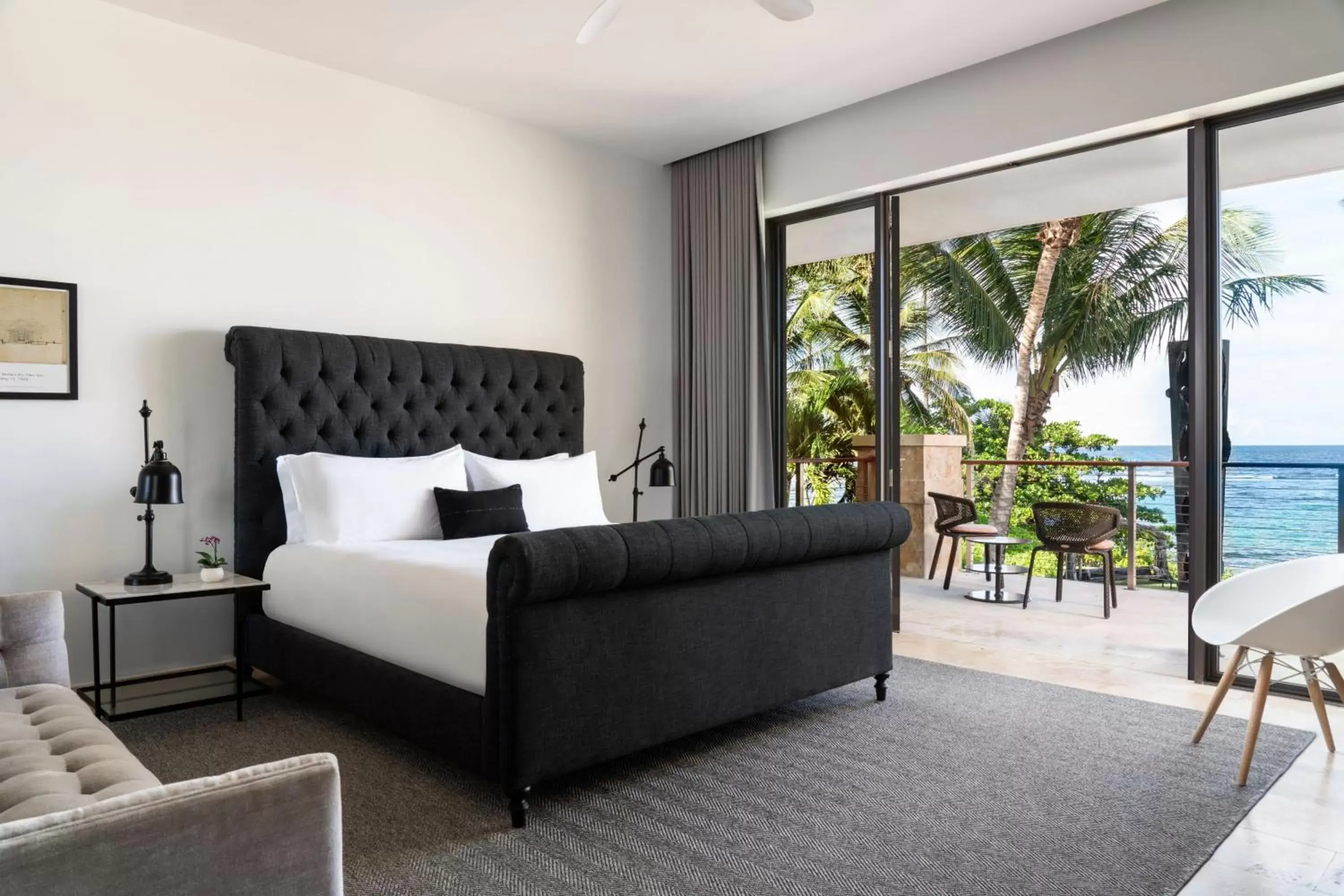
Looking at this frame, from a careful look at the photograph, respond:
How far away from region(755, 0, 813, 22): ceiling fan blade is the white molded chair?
2337 millimetres

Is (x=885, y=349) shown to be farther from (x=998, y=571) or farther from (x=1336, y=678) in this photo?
(x=1336, y=678)

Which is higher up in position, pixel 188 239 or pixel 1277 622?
pixel 188 239

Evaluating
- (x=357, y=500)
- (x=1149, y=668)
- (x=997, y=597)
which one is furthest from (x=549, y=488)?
(x=997, y=597)

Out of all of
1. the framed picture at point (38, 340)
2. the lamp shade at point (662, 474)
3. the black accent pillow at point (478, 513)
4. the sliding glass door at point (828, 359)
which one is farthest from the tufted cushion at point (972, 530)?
the framed picture at point (38, 340)

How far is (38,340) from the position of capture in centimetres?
332

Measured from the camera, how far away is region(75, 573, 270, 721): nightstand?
3.01 metres

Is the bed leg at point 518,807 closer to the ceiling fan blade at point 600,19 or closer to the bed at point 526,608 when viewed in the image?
the bed at point 526,608

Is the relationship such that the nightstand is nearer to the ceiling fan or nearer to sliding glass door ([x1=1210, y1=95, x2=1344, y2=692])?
the ceiling fan

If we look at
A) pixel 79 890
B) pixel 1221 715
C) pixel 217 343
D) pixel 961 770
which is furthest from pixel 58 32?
pixel 1221 715

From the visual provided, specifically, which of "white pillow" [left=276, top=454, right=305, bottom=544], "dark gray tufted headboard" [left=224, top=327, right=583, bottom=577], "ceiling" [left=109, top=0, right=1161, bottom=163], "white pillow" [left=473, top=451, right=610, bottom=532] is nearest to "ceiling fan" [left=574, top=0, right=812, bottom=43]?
"ceiling" [left=109, top=0, right=1161, bottom=163]

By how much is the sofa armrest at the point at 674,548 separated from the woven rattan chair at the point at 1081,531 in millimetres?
2539

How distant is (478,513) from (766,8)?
2.22 metres

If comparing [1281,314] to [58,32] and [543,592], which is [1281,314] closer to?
[543,592]

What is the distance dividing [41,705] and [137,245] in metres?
2.23
